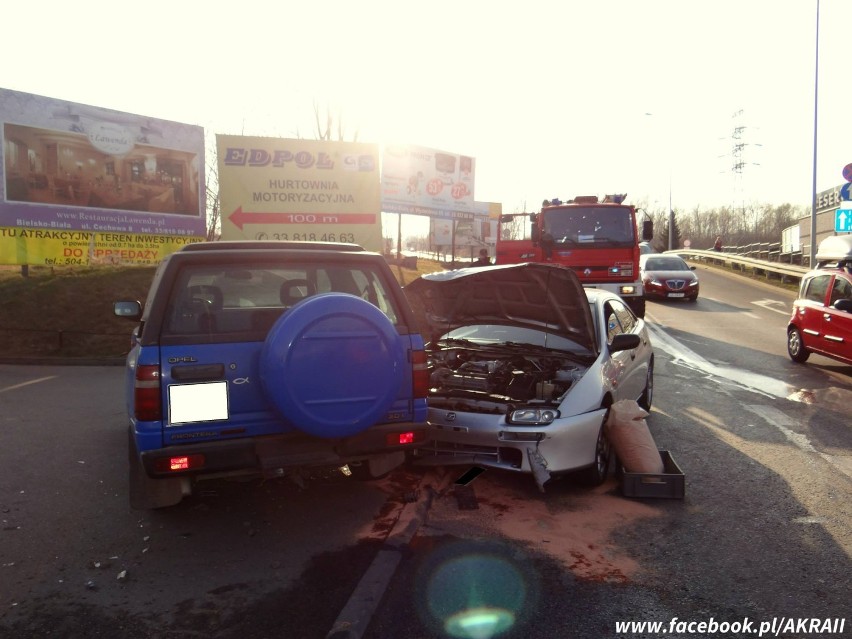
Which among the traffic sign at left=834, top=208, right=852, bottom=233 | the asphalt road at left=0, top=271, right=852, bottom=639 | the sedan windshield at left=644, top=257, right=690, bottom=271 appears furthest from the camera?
the sedan windshield at left=644, top=257, right=690, bottom=271

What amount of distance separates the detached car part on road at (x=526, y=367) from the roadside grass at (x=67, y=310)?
30.6 feet

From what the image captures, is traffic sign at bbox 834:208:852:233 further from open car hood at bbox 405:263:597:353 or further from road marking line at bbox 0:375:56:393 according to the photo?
road marking line at bbox 0:375:56:393

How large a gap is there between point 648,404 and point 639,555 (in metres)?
4.11

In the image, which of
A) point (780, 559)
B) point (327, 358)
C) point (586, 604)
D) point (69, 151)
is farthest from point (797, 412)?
point (69, 151)

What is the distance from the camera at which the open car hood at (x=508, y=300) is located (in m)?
6.29

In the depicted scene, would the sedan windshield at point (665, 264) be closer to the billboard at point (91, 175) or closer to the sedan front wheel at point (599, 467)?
the billboard at point (91, 175)

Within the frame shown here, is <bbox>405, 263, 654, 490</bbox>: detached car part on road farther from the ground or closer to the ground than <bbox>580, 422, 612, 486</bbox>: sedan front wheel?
farther from the ground

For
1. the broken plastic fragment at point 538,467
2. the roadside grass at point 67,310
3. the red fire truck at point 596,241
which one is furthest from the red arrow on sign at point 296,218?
the broken plastic fragment at point 538,467

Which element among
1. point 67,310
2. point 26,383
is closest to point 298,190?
point 67,310

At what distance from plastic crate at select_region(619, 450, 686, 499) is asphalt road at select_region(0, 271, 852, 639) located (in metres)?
0.10

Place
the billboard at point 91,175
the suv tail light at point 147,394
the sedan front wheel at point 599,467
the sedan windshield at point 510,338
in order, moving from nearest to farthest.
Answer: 1. the suv tail light at point 147,394
2. the sedan front wheel at point 599,467
3. the sedan windshield at point 510,338
4. the billboard at point 91,175

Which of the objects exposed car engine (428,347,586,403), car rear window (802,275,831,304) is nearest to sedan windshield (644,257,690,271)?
car rear window (802,275,831,304)

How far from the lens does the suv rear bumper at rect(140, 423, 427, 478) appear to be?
12.8 feet

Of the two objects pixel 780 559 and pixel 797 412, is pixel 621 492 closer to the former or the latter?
pixel 780 559
